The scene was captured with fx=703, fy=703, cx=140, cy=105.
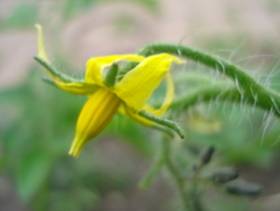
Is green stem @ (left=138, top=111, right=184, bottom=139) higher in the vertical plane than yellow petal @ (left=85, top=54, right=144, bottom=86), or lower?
lower

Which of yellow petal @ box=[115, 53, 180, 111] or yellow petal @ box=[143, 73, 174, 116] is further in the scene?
yellow petal @ box=[143, 73, 174, 116]

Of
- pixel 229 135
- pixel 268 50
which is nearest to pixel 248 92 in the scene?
pixel 229 135

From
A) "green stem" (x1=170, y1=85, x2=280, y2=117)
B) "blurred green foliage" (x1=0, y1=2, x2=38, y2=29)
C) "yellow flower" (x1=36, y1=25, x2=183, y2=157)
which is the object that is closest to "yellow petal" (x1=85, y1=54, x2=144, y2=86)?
"yellow flower" (x1=36, y1=25, x2=183, y2=157)

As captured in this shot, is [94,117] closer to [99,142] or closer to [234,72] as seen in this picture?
[234,72]

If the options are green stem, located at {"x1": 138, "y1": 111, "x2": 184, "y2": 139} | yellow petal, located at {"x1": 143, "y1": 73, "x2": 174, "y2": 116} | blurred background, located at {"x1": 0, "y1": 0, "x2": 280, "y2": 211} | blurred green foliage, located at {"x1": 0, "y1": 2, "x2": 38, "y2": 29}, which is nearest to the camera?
green stem, located at {"x1": 138, "y1": 111, "x2": 184, "y2": 139}

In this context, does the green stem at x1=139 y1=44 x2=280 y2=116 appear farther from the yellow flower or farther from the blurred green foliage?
the blurred green foliage

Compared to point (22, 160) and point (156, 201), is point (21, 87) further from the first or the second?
point (156, 201)
